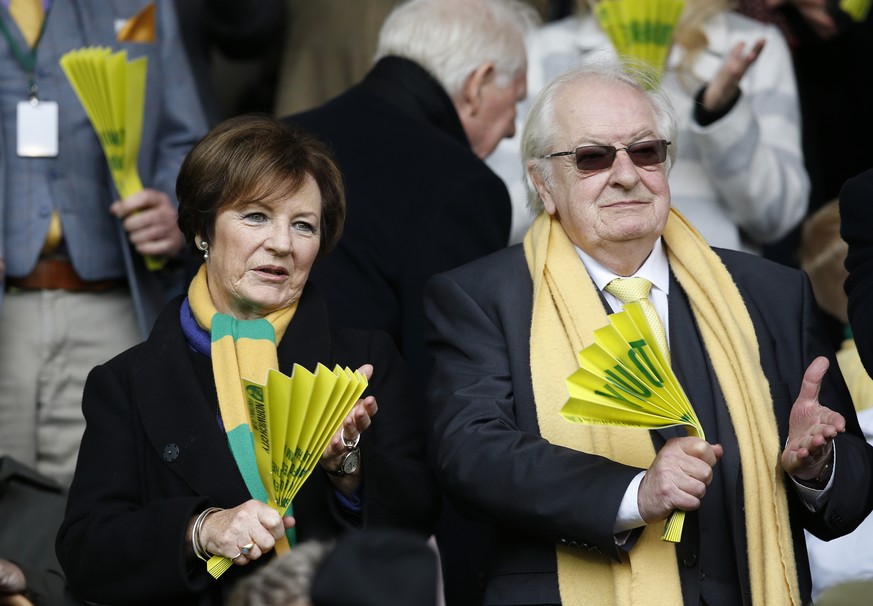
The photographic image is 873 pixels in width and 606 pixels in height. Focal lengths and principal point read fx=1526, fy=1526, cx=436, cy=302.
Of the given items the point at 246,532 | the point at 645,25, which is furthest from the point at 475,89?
the point at 246,532

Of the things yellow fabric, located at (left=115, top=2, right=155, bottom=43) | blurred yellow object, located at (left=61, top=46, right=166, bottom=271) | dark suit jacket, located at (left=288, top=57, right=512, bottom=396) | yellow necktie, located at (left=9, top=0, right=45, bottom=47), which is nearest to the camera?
dark suit jacket, located at (left=288, top=57, right=512, bottom=396)

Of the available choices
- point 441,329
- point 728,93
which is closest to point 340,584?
point 441,329

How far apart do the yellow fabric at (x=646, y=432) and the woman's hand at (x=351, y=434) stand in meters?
0.49

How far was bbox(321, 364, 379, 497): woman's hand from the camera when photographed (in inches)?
136

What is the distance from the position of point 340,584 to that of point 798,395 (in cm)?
179

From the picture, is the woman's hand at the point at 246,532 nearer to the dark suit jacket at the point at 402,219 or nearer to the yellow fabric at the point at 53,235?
the dark suit jacket at the point at 402,219

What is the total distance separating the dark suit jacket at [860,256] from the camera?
3662 millimetres

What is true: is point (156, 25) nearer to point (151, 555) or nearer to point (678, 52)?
point (678, 52)

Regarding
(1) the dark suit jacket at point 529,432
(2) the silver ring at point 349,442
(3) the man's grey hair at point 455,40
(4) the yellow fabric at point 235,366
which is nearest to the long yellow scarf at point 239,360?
(4) the yellow fabric at point 235,366

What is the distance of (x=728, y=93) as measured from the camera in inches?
218

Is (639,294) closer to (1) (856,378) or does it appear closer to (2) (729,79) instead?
(1) (856,378)

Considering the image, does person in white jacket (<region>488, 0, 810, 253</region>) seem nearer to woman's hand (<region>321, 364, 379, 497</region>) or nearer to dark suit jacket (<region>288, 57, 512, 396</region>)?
dark suit jacket (<region>288, 57, 512, 396</region>)

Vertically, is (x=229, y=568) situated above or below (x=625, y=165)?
below

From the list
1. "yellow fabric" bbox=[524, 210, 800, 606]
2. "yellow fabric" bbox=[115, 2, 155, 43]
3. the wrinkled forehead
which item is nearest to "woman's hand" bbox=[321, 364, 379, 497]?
"yellow fabric" bbox=[524, 210, 800, 606]
